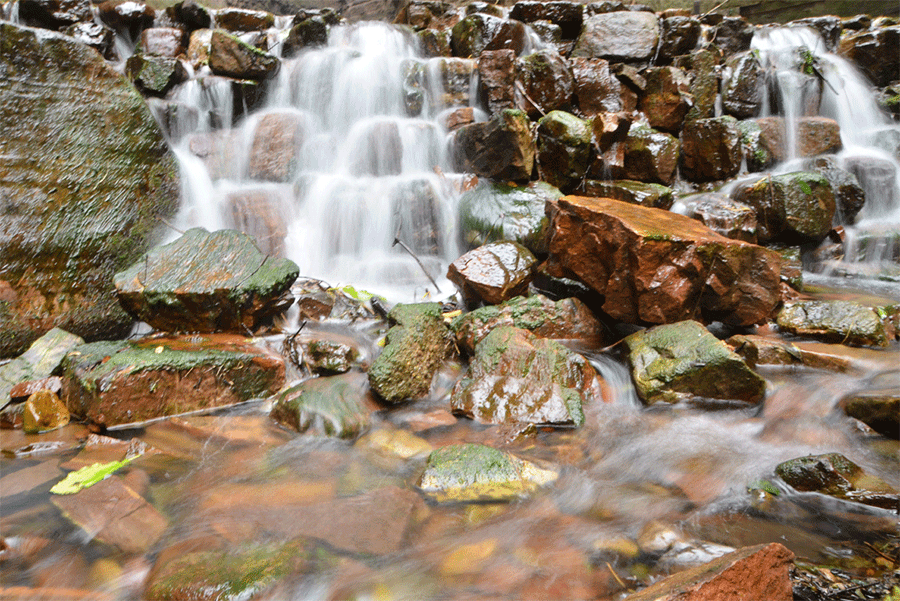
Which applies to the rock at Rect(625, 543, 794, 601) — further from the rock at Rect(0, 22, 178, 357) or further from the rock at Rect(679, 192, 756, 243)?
the rock at Rect(0, 22, 178, 357)

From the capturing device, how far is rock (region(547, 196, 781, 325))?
12.9 feet

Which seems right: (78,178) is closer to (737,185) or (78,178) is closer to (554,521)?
(554,521)

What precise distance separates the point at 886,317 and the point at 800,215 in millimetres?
2068

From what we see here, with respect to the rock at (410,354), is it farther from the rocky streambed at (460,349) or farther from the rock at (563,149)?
the rock at (563,149)

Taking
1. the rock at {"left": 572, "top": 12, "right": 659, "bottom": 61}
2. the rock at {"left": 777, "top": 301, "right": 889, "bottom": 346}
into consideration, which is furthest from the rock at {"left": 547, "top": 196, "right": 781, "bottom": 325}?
the rock at {"left": 572, "top": 12, "right": 659, "bottom": 61}

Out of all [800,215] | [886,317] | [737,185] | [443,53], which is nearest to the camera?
[886,317]

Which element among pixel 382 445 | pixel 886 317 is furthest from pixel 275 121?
pixel 886 317

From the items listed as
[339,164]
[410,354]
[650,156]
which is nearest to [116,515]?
[410,354]

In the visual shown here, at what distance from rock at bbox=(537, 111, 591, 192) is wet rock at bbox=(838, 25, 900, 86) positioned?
763cm

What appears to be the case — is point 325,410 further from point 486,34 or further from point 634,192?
point 486,34

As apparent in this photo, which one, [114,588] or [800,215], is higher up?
[800,215]

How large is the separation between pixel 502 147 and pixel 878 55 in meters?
8.96

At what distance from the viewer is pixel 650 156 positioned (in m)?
6.73

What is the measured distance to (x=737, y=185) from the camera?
22.1ft
